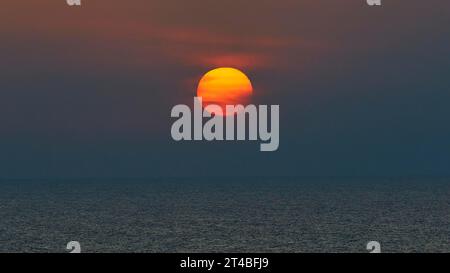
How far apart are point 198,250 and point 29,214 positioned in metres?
83.7

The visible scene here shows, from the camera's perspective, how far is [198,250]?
101625 mm

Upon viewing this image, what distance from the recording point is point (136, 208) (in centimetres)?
19150

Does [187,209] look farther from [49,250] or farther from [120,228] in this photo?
[49,250]

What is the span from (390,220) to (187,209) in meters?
56.2

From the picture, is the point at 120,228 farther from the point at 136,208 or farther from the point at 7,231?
the point at 136,208

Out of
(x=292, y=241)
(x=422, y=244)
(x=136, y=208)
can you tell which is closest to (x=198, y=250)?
(x=292, y=241)
